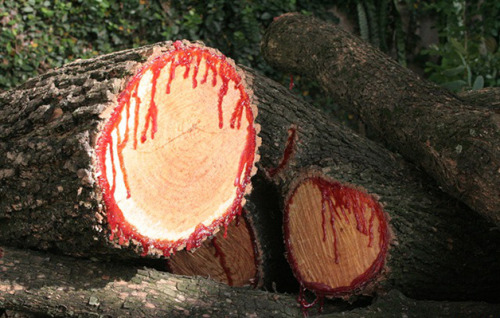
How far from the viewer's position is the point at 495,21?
13.9ft

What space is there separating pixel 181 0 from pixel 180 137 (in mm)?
2364

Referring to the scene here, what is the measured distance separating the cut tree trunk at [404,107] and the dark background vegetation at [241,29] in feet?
2.57

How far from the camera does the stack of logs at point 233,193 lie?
157 cm

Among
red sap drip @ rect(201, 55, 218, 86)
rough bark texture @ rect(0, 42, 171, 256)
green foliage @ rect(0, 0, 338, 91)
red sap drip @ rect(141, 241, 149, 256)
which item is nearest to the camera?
rough bark texture @ rect(0, 42, 171, 256)

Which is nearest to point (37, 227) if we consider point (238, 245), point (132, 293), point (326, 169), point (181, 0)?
point (132, 293)

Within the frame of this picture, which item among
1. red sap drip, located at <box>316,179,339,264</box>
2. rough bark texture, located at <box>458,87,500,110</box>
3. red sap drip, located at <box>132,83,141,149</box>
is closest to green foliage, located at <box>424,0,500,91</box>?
rough bark texture, located at <box>458,87,500,110</box>

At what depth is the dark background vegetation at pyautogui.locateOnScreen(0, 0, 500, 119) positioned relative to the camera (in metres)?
3.37

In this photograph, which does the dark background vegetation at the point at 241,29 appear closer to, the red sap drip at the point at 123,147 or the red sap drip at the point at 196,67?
the red sap drip at the point at 196,67

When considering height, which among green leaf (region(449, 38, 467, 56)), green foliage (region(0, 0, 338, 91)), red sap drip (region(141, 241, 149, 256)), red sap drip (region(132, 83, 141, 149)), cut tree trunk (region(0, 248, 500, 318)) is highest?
green foliage (region(0, 0, 338, 91))

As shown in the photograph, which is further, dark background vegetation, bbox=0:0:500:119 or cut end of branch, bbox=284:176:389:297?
dark background vegetation, bbox=0:0:500:119

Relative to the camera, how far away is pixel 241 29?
405 cm

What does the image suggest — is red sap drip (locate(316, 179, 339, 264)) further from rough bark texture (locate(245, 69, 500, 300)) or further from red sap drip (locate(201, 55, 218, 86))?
red sap drip (locate(201, 55, 218, 86))

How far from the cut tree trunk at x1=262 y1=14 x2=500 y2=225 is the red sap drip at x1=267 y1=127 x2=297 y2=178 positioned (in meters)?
0.33

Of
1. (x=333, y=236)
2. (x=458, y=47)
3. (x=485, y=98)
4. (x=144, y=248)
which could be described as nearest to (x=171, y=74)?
(x=144, y=248)
